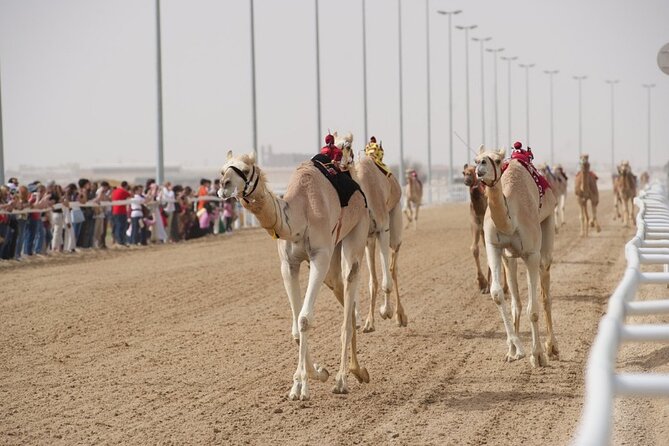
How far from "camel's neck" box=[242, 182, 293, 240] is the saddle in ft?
Answer: 2.95

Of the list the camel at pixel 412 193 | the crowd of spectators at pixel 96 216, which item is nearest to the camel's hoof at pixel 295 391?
the crowd of spectators at pixel 96 216

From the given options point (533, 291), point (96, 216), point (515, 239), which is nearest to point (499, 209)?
point (515, 239)

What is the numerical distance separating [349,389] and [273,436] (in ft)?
6.04

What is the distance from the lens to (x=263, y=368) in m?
10.6

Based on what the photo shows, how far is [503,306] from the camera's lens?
35.2 ft

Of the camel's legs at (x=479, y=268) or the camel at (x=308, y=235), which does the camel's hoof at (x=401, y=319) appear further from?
the camel at (x=308, y=235)

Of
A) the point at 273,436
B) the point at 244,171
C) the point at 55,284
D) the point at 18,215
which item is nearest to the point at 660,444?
the point at 273,436

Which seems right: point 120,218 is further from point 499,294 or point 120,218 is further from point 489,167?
point 489,167

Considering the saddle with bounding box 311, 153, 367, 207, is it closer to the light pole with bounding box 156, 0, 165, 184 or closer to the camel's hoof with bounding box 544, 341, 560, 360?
the camel's hoof with bounding box 544, 341, 560, 360

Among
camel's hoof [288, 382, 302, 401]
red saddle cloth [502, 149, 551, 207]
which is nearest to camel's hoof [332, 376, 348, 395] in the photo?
camel's hoof [288, 382, 302, 401]

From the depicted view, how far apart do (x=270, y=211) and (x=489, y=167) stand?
89.2 inches

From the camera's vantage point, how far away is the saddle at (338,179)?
9828 mm

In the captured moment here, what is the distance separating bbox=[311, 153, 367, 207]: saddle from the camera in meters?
9.83

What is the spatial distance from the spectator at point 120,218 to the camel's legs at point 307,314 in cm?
1862
